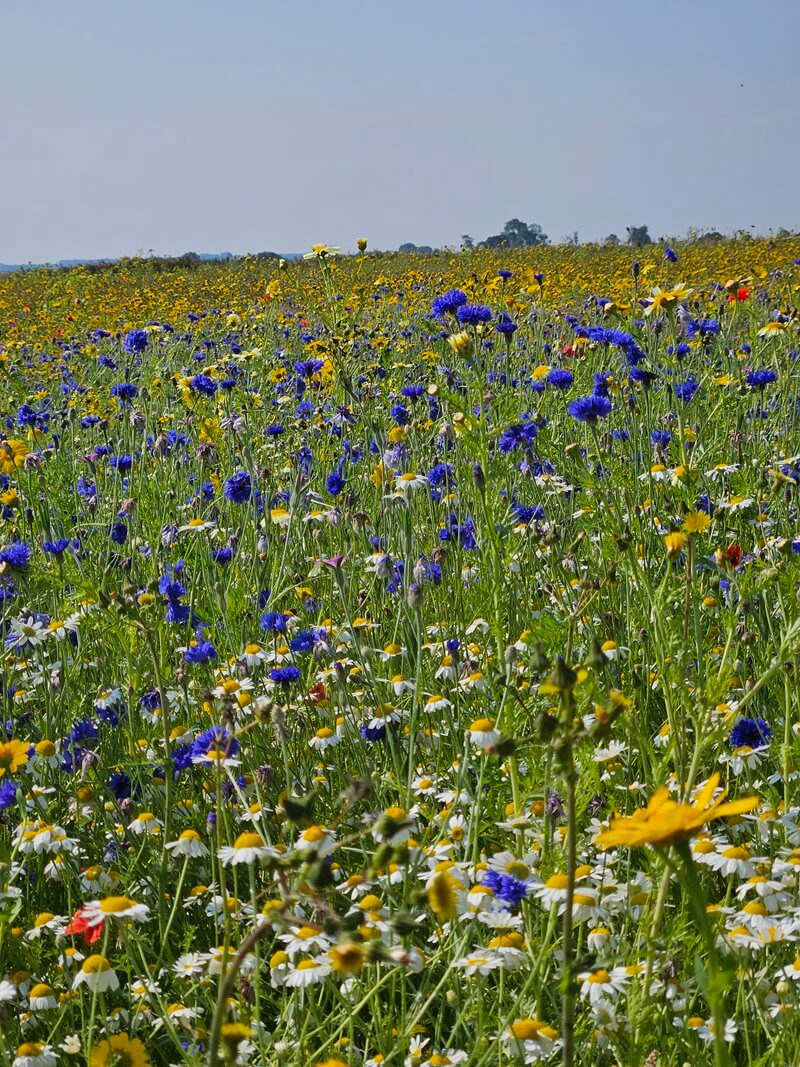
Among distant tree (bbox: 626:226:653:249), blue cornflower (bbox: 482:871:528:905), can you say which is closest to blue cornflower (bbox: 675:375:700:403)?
blue cornflower (bbox: 482:871:528:905)

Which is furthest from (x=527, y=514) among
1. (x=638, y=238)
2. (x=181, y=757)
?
(x=638, y=238)

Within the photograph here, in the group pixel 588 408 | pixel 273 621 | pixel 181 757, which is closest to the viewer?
pixel 181 757

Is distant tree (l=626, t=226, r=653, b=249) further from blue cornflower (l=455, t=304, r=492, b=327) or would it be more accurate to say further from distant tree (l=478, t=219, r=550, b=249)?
blue cornflower (l=455, t=304, r=492, b=327)

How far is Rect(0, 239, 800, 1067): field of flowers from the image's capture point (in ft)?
4.58

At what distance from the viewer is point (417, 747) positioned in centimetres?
247

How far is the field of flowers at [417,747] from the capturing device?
139 cm

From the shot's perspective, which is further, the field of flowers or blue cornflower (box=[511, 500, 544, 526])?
blue cornflower (box=[511, 500, 544, 526])

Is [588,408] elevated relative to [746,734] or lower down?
elevated

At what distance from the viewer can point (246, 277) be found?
14609 millimetres

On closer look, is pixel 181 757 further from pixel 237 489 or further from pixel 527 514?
pixel 527 514

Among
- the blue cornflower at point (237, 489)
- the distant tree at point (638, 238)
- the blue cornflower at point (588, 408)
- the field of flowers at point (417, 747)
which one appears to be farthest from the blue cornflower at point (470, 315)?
the distant tree at point (638, 238)

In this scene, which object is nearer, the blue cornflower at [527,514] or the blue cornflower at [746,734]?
the blue cornflower at [746,734]

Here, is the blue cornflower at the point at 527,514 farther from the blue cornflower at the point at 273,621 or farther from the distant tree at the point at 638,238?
the distant tree at the point at 638,238

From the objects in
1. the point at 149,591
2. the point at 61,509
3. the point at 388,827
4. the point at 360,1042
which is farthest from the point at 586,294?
the point at 388,827
